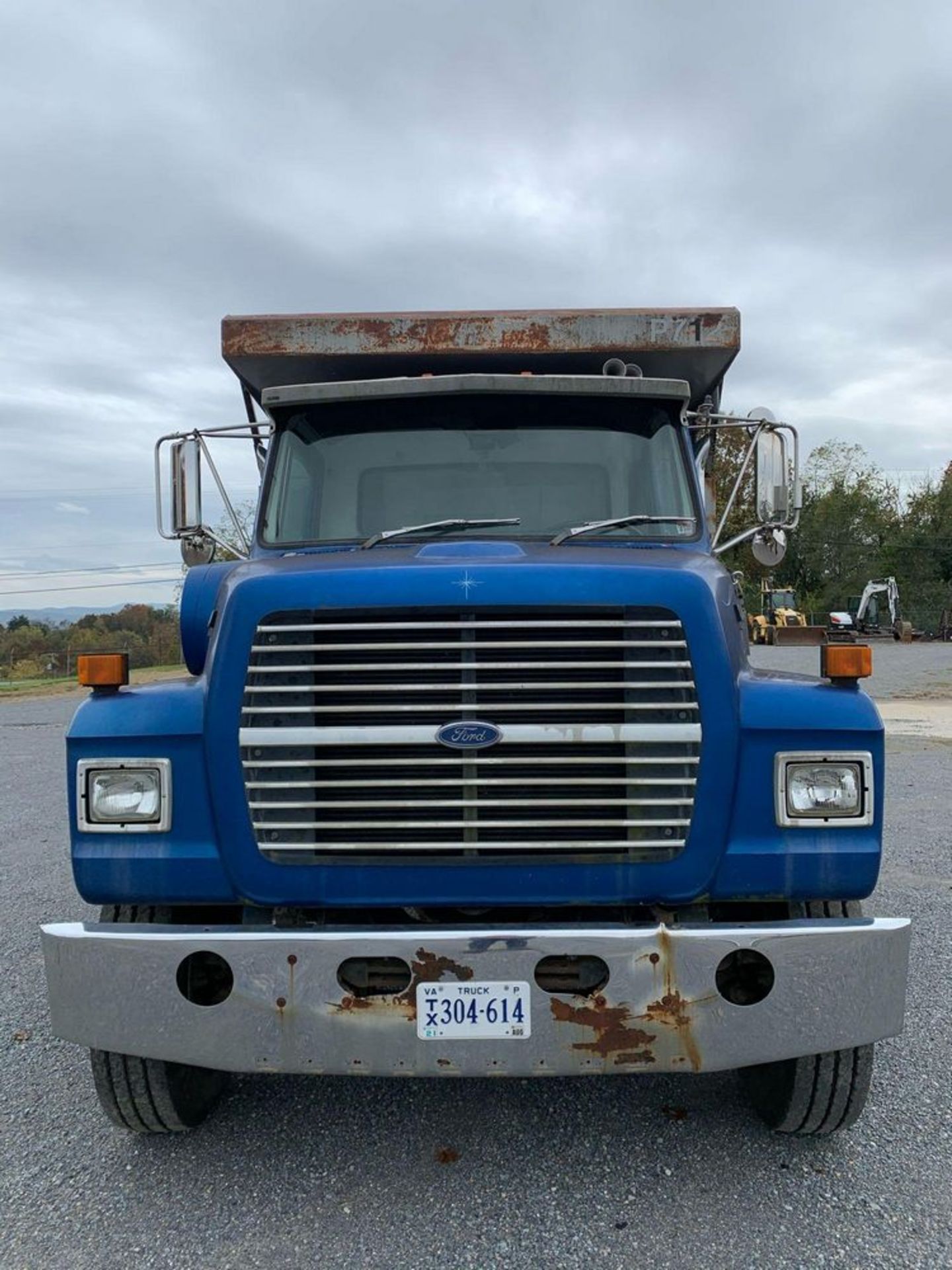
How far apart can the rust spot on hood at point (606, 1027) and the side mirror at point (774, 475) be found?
7.97ft

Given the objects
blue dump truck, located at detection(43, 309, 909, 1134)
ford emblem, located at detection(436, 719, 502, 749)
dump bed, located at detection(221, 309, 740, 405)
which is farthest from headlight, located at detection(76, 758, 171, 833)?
dump bed, located at detection(221, 309, 740, 405)

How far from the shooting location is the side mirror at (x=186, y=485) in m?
4.39

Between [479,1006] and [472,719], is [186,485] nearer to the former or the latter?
[472,719]

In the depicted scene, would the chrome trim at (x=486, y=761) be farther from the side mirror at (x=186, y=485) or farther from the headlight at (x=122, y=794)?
the side mirror at (x=186, y=485)

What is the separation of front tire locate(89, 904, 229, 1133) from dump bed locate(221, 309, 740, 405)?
242cm

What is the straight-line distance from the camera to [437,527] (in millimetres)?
3473

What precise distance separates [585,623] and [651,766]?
0.46 metres

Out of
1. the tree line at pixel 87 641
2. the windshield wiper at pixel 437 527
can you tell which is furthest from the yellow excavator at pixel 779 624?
the windshield wiper at pixel 437 527

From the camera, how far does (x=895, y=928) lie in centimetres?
268

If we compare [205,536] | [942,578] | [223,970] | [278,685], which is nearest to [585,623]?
[278,685]

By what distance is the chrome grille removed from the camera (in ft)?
9.02

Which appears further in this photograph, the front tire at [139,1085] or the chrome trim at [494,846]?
the front tire at [139,1085]

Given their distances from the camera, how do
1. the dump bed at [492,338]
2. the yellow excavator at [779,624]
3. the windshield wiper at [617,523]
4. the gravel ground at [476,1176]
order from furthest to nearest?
the yellow excavator at [779,624] < the dump bed at [492,338] < the windshield wiper at [617,523] < the gravel ground at [476,1176]

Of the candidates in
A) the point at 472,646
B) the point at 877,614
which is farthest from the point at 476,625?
the point at 877,614
